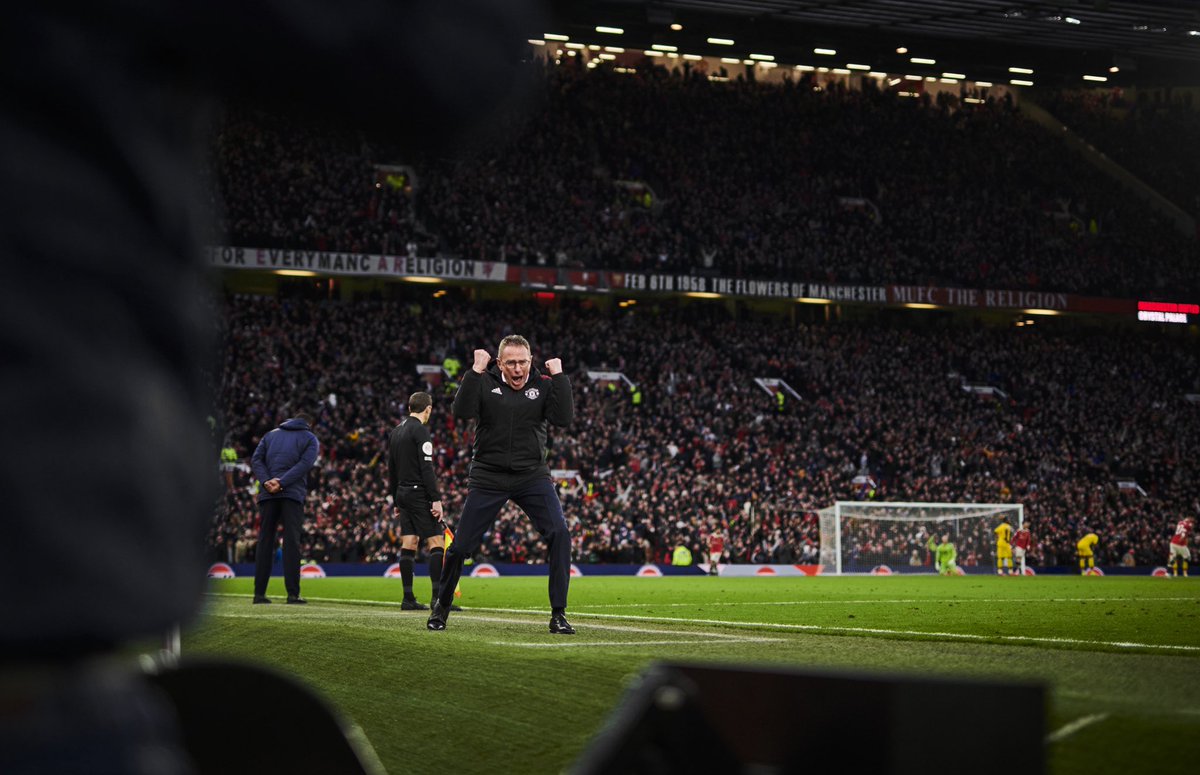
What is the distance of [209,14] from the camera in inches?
49.3

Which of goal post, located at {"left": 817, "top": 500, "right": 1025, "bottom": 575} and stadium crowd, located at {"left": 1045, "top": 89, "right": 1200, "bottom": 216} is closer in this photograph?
goal post, located at {"left": 817, "top": 500, "right": 1025, "bottom": 575}

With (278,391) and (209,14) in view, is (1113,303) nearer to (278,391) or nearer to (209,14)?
(278,391)

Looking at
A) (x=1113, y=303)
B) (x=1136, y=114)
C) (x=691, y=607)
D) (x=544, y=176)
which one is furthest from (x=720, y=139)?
(x=691, y=607)

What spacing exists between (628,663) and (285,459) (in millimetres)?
Result: 9551

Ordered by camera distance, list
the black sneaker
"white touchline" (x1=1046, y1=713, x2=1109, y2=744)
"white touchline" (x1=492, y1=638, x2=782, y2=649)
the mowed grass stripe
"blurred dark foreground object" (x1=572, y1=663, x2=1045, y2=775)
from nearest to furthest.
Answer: "blurred dark foreground object" (x1=572, y1=663, x2=1045, y2=775), "white touchline" (x1=1046, y1=713, x2=1109, y2=744), "white touchline" (x1=492, y1=638, x2=782, y2=649), the black sneaker, the mowed grass stripe

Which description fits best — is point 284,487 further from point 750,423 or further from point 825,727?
point 750,423

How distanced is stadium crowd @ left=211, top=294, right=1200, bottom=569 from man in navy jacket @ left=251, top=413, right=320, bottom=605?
51.2 feet

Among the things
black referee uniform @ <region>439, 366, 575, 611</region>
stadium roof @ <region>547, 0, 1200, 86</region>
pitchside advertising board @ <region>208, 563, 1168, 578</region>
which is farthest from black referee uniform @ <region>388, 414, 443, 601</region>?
stadium roof @ <region>547, 0, 1200, 86</region>

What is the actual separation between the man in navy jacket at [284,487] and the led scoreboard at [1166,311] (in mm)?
43576

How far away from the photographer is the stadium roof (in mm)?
40531

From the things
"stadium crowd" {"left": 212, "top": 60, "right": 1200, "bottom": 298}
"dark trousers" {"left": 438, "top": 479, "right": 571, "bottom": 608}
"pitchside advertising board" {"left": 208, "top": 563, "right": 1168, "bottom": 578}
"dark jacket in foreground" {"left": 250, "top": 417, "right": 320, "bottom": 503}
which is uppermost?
"stadium crowd" {"left": 212, "top": 60, "right": 1200, "bottom": 298}

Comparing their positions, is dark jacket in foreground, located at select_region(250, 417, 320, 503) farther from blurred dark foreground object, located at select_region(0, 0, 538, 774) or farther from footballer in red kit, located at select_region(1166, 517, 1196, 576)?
footballer in red kit, located at select_region(1166, 517, 1196, 576)

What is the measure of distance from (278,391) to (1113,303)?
31954mm

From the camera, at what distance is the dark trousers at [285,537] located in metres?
15.1
